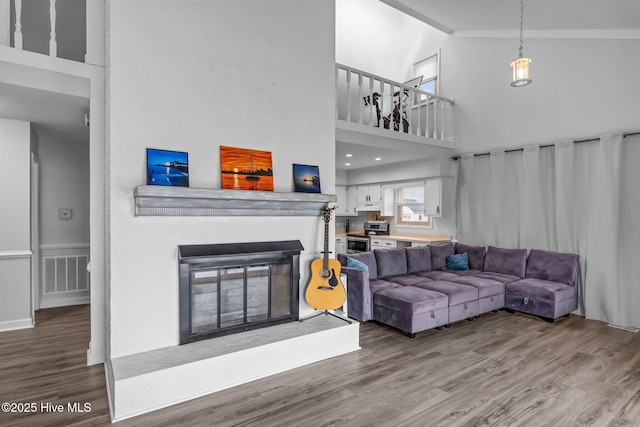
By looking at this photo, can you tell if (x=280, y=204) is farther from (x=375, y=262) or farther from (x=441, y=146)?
(x=441, y=146)

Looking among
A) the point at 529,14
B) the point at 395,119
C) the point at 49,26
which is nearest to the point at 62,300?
the point at 49,26

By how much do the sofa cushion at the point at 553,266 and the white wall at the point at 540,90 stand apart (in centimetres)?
157

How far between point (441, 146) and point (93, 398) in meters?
5.55

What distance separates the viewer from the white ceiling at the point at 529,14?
379cm

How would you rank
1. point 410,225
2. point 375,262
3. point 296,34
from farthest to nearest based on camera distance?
point 410,225 < point 375,262 < point 296,34

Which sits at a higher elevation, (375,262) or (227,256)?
(227,256)

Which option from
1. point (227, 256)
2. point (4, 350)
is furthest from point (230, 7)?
point (4, 350)

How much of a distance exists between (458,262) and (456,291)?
1.39m

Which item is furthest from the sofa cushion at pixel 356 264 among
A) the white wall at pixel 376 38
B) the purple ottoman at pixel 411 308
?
the white wall at pixel 376 38

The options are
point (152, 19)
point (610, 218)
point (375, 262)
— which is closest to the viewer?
point (152, 19)

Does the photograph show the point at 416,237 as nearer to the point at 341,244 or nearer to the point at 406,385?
the point at 341,244

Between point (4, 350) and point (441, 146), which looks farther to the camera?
point (441, 146)

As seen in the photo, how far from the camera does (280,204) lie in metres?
3.28

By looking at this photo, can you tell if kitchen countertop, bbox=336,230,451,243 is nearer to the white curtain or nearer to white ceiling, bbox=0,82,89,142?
the white curtain
